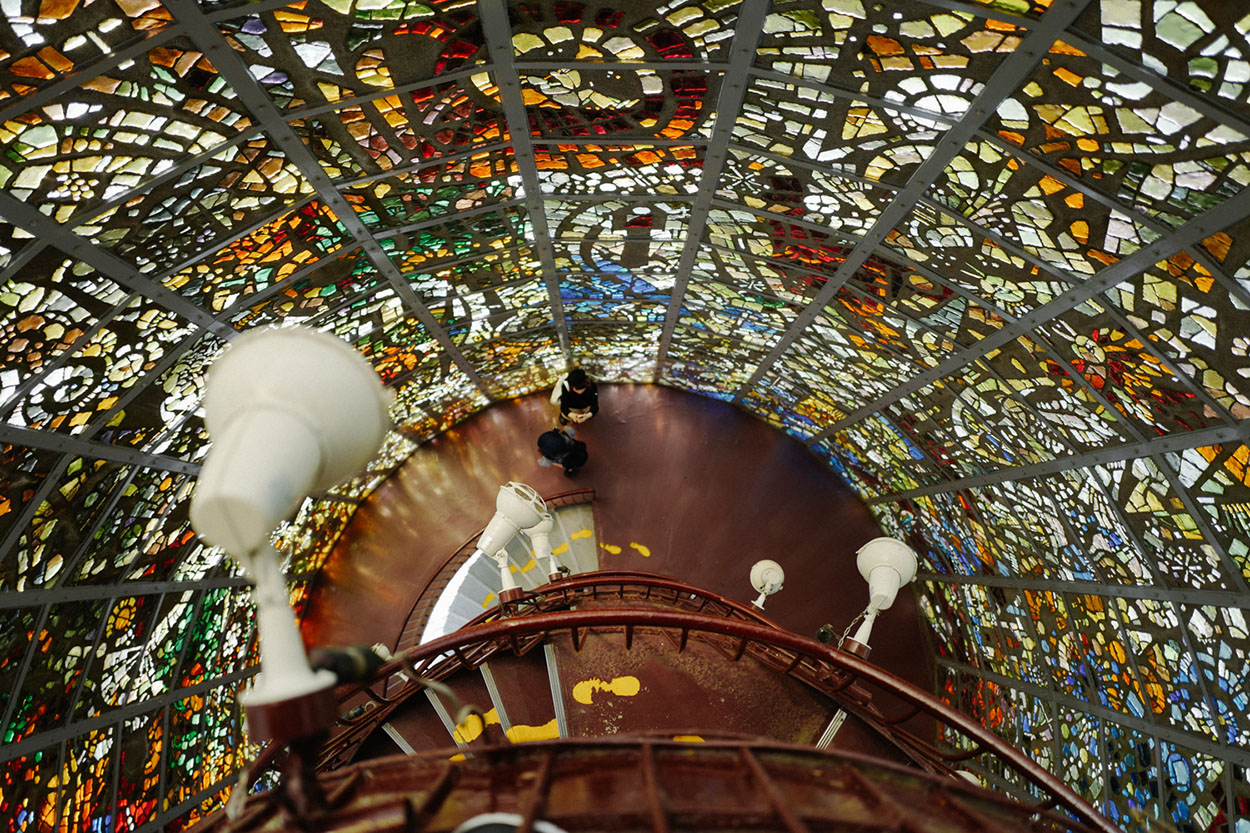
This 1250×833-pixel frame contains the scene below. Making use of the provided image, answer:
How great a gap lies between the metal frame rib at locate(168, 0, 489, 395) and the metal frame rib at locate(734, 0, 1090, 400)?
4.72 meters

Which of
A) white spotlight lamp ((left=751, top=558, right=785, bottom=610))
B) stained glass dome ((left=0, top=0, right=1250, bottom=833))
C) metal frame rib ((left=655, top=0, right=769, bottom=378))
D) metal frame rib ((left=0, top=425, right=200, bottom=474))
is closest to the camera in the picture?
stained glass dome ((left=0, top=0, right=1250, bottom=833))

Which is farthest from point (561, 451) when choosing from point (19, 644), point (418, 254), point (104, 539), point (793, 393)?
point (19, 644)

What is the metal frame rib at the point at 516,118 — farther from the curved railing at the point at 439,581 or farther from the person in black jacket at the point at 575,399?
the curved railing at the point at 439,581

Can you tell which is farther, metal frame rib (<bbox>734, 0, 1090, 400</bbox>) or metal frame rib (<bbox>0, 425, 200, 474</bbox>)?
metal frame rib (<bbox>0, 425, 200, 474</bbox>)

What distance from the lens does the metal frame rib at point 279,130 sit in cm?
459

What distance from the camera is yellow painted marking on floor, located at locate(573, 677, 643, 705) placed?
7.23 meters

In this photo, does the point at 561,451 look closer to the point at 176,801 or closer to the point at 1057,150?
the point at 176,801

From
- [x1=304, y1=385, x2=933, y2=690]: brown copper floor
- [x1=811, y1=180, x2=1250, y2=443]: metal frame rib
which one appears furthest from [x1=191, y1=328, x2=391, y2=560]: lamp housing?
[x1=304, y1=385, x2=933, y2=690]: brown copper floor

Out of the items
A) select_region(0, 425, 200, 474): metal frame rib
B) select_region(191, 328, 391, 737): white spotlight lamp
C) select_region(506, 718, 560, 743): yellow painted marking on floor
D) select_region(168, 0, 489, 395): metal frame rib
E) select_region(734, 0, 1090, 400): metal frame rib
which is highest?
select_region(734, 0, 1090, 400): metal frame rib

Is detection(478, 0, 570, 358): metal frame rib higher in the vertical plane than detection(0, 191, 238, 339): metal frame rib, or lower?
higher

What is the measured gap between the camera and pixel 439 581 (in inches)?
547

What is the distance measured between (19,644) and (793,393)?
10.8 m

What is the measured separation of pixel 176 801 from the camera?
35.0 feet

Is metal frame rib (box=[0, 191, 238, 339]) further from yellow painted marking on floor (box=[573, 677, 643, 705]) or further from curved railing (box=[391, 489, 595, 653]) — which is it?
curved railing (box=[391, 489, 595, 653])
